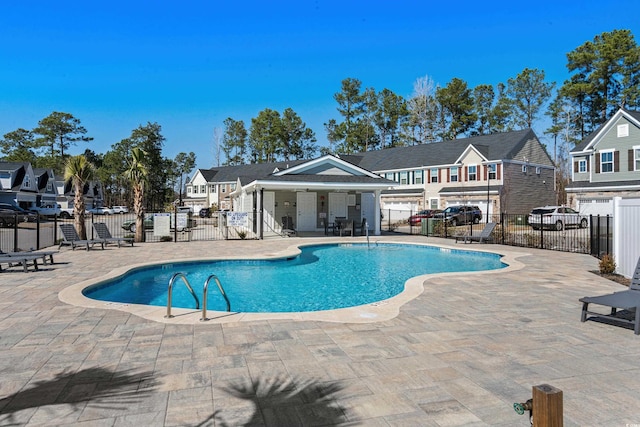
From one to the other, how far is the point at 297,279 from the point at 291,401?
320 inches

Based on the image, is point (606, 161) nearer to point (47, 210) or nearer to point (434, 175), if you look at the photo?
point (434, 175)

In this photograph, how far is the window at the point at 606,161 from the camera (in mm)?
28125

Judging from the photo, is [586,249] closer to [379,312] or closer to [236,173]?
[379,312]

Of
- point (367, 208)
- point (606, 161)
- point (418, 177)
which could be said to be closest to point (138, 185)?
point (367, 208)

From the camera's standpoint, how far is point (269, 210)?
23.9m

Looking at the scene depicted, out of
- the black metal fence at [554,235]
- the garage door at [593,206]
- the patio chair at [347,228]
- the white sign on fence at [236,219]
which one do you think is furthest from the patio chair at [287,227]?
the garage door at [593,206]

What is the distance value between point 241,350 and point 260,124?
201 ft

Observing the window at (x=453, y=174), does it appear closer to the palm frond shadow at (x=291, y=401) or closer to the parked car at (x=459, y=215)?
the parked car at (x=459, y=215)

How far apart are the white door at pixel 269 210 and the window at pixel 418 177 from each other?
20825 millimetres

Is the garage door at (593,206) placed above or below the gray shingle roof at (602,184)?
below

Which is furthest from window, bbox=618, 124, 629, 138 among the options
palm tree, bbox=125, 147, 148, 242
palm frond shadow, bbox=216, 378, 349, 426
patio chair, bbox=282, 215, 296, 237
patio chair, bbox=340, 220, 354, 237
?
palm frond shadow, bbox=216, 378, 349, 426

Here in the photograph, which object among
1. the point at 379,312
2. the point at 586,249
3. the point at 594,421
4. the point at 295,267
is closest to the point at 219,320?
the point at 379,312

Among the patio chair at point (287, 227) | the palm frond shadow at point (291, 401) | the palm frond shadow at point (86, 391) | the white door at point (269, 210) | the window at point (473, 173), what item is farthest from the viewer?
the window at point (473, 173)

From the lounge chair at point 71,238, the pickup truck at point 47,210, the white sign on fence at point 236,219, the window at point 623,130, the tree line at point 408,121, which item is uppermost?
the tree line at point 408,121
